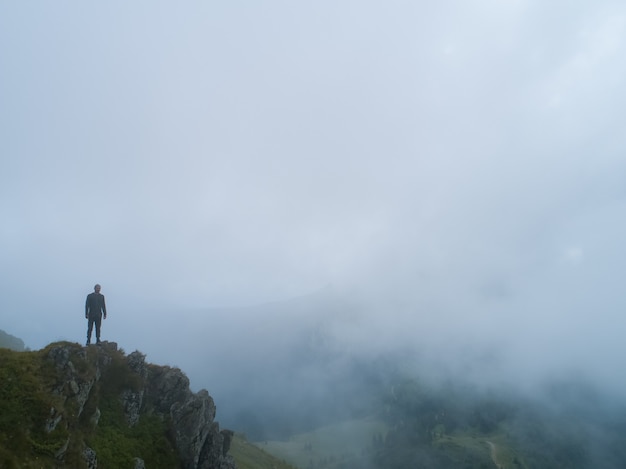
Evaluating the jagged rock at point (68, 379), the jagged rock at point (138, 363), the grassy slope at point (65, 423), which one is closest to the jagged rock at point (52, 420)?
the grassy slope at point (65, 423)

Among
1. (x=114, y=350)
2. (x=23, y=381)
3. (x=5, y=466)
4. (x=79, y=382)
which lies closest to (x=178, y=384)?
(x=114, y=350)

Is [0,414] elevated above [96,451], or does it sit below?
above

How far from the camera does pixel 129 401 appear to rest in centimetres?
4491

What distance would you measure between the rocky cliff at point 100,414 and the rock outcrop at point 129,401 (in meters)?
0.08

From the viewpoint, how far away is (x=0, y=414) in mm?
32312

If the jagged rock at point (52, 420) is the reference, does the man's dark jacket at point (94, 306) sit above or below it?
above

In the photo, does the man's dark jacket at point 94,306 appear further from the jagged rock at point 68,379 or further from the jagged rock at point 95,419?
the jagged rock at point 95,419

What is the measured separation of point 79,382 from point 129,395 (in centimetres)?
640

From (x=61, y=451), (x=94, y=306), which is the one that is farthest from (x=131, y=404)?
(x=61, y=451)

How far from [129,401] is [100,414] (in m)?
3.85

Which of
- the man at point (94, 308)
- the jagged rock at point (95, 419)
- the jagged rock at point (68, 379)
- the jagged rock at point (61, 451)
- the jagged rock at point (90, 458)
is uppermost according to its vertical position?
the man at point (94, 308)

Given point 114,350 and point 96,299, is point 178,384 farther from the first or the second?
point 96,299

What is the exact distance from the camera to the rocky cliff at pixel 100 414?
33344 mm

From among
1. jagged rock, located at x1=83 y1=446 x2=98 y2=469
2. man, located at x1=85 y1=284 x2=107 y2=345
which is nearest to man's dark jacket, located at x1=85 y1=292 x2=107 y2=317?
man, located at x1=85 y1=284 x2=107 y2=345
